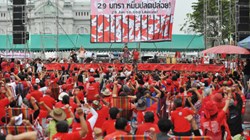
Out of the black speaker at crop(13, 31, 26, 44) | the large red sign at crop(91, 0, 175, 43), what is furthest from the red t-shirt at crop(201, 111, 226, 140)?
the large red sign at crop(91, 0, 175, 43)

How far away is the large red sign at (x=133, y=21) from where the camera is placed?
100 feet

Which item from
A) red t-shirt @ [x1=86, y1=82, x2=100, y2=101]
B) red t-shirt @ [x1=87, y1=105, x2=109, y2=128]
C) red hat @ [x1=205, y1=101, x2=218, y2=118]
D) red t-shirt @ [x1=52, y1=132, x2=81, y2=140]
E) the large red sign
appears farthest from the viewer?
the large red sign

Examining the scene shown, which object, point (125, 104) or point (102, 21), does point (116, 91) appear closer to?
point (125, 104)

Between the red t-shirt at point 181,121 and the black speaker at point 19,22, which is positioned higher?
the black speaker at point 19,22

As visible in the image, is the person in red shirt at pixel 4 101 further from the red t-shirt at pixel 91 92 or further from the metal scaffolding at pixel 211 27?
the metal scaffolding at pixel 211 27

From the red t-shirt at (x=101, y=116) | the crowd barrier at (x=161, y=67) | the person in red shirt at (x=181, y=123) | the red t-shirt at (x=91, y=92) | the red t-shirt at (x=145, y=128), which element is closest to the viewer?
the red t-shirt at (x=145, y=128)

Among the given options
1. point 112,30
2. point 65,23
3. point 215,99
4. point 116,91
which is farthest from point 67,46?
point 215,99

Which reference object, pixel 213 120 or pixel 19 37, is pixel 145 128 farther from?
pixel 19 37

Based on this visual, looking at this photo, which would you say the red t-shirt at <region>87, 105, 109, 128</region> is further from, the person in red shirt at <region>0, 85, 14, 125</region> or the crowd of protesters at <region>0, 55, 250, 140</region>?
the person in red shirt at <region>0, 85, 14, 125</region>

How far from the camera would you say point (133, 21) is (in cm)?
3075

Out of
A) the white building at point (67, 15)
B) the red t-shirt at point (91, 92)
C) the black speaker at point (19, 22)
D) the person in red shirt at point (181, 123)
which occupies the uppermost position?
the white building at point (67, 15)

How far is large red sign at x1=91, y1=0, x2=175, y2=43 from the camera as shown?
100 feet

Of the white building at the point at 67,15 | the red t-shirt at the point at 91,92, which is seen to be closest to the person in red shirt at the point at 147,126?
the red t-shirt at the point at 91,92

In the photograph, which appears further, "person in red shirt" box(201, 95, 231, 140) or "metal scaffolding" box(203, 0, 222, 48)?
"metal scaffolding" box(203, 0, 222, 48)
